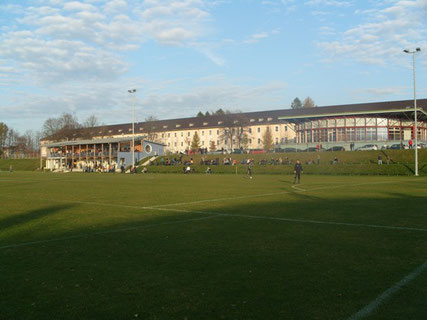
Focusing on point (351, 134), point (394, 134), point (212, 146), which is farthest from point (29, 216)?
point (212, 146)

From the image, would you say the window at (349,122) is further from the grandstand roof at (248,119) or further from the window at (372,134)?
the window at (372,134)

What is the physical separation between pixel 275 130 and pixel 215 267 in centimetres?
10553

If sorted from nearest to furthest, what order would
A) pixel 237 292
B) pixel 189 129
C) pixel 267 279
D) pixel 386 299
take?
pixel 386 299, pixel 237 292, pixel 267 279, pixel 189 129

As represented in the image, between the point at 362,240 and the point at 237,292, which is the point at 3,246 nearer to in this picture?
the point at 237,292

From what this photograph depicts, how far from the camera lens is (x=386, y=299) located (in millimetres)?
5035

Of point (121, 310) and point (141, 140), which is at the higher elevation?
point (141, 140)

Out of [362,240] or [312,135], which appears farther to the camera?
[312,135]

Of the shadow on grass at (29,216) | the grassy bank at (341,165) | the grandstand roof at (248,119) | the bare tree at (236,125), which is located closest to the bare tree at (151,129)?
the grandstand roof at (248,119)

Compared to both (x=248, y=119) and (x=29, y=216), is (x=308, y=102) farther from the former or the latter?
(x=29, y=216)

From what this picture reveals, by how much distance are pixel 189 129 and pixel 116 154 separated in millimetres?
50232

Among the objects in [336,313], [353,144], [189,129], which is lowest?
[336,313]

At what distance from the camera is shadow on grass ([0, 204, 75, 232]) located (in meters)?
11.3

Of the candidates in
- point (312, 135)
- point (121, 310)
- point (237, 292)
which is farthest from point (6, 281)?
point (312, 135)

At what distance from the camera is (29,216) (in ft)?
42.2
